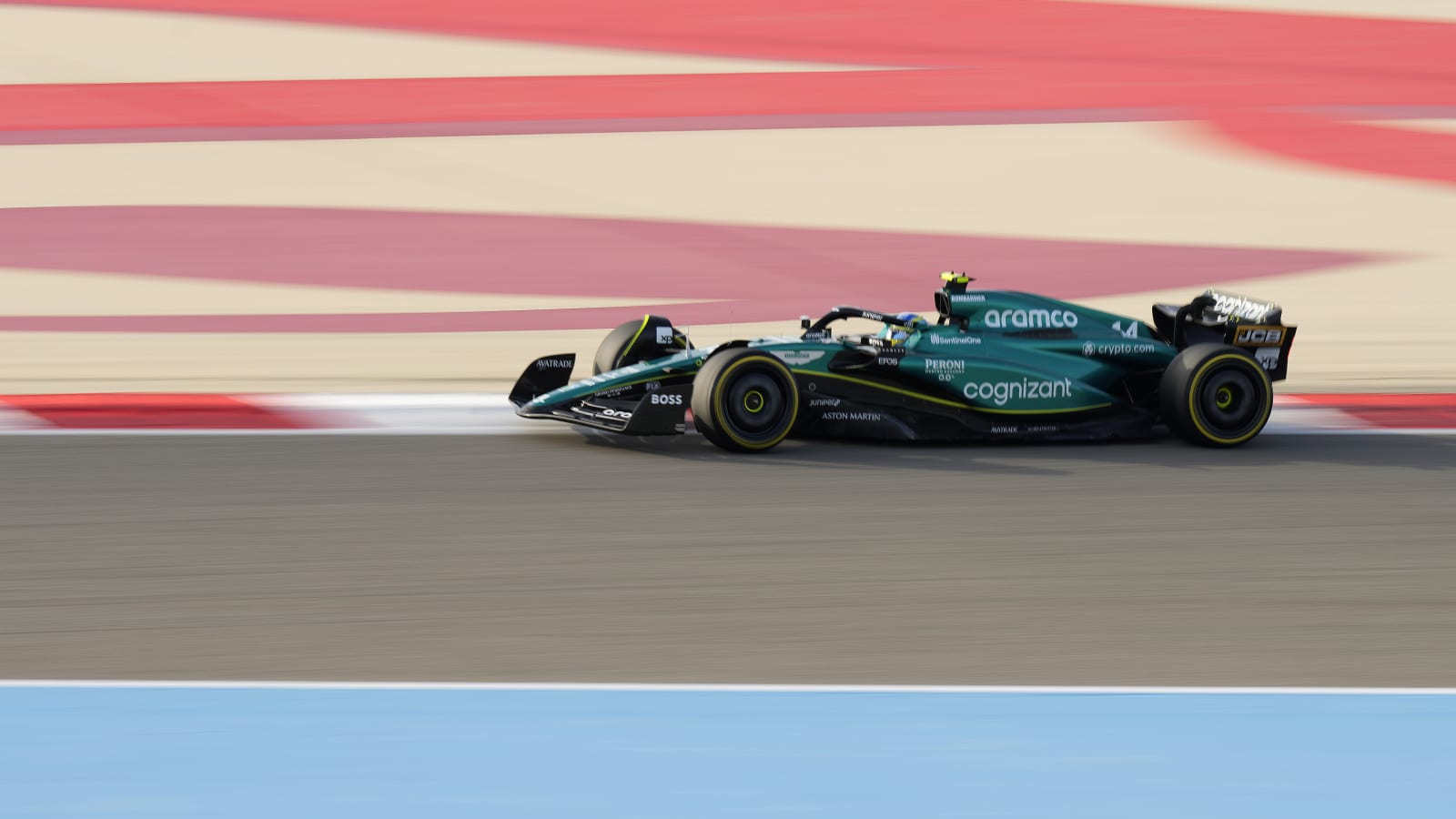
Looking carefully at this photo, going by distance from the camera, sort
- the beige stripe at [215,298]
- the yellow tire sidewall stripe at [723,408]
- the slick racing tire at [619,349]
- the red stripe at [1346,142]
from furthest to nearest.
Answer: the red stripe at [1346,142] < the beige stripe at [215,298] < the slick racing tire at [619,349] < the yellow tire sidewall stripe at [723,408]

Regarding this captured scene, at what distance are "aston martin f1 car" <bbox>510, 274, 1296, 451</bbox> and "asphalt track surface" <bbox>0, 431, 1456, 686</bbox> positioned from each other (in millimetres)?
144

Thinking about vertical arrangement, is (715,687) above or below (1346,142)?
below

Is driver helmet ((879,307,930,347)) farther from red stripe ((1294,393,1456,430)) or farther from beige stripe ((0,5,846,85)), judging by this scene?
beige stripe ((0,5,846,85))

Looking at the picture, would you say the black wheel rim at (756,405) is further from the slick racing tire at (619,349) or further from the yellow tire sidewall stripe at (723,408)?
the slick racing tire at (619,349)

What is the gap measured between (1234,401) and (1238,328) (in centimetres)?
40

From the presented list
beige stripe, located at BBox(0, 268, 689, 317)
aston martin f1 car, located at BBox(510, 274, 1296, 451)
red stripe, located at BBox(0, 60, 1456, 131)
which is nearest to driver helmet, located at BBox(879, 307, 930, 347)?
aston martin f1 car, located at BBox(510, 274, 1296, 451)

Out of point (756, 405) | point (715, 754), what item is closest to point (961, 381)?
point (756, 405)

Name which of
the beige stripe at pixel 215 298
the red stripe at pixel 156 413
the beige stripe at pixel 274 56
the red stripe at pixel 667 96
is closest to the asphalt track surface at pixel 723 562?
the red stripe at pixel 156 413

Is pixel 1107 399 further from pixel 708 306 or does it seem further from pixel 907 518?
pixel 708 306

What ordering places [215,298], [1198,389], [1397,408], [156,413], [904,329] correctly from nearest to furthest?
[1198,389], [904,329], [156,413], [1397,408], [215,298]

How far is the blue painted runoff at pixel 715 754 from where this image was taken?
3.46m

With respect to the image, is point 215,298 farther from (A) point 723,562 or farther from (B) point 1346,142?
(B) point 1346,142

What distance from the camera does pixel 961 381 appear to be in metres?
8.05

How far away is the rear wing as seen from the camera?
8359mm
